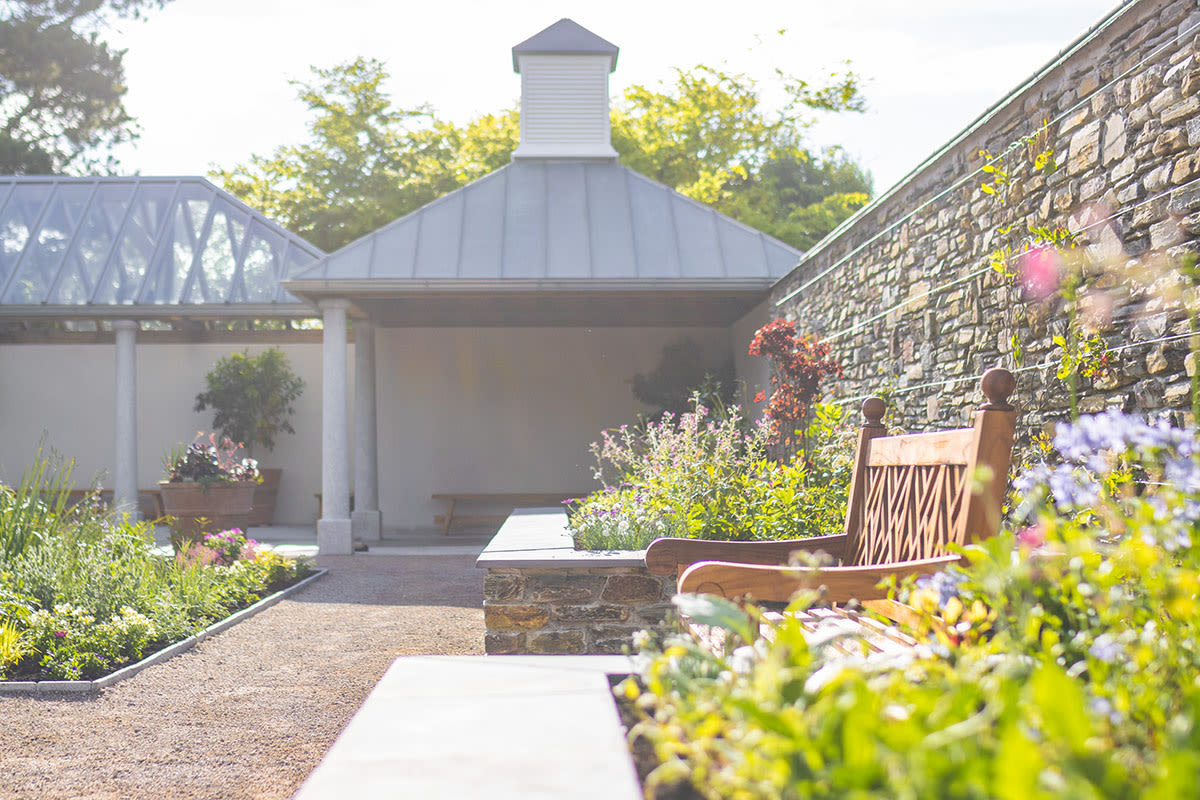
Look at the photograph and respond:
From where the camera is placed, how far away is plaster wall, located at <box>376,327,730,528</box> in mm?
11180

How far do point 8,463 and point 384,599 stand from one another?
8.63 metres

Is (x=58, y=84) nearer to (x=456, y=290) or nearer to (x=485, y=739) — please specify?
(x=456, y=290)

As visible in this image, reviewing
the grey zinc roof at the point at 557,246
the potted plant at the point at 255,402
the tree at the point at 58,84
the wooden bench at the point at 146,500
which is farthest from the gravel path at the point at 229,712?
the tree at the point at 58,84

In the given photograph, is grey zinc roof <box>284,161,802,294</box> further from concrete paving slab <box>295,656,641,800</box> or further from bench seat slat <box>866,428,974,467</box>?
concrete paving slab <box>295,656,641,800</box>

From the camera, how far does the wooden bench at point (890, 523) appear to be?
235 cm

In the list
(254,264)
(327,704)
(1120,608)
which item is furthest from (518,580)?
(254,264)

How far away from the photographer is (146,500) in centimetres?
1162

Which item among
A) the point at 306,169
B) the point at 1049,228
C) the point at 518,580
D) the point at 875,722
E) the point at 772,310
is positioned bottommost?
the point at 518,580

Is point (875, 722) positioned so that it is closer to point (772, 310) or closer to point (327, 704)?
point (327, 704)

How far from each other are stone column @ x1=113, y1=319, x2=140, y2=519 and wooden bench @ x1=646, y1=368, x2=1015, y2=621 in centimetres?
794

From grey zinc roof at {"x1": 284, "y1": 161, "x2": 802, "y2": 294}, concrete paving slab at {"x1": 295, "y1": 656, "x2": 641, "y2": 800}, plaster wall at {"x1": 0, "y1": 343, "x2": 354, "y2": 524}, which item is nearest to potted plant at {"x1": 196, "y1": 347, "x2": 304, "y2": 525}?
plaster wall at {"x1": 0, "y1": 343, "x2": 354, "y2": 524}

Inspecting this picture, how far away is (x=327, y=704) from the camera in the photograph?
356 centimetres

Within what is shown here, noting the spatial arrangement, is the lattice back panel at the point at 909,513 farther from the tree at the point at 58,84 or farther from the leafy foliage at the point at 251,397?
the tree at the point at 58,84

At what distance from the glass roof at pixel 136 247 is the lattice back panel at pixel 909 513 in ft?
24.0
